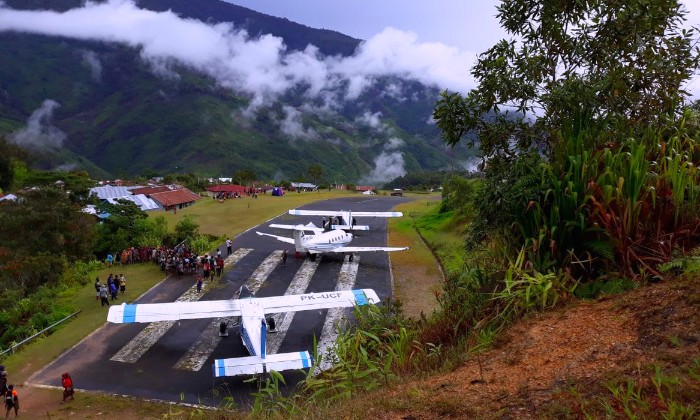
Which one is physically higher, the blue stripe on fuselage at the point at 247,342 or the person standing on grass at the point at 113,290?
the blue stripe on fuselage at the point at 247,342

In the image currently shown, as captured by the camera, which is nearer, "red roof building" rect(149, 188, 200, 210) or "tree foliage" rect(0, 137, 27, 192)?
"red roof building" rect(149, 188, 200, 210)

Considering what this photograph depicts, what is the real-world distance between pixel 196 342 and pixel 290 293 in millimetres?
6587

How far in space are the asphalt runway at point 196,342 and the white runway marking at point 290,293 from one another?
41 mm

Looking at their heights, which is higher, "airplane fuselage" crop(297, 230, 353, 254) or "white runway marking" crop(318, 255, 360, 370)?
"airplane fuselage" crop(297, 230, 353, 254)

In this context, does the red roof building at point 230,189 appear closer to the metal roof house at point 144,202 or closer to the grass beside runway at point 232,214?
the grass beside runway at point 232,214

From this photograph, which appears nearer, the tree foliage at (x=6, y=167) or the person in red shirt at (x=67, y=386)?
the person in red shirt at (x=67, y=386)

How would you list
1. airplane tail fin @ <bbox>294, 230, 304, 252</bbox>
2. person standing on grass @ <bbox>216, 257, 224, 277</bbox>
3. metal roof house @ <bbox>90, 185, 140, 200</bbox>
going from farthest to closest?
metal roof house @ <bbox>90, 185, 140, 200</bbox>
airplane tail fin @ <bbox>294, 230, 304, 252</bbox>
person standing on grass @ <bbox>216, 257, 224, 277</bbox>

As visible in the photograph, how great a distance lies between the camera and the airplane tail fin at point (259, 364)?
14.0 metres

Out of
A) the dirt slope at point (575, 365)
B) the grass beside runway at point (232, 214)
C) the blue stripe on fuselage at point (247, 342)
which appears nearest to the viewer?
the dirt slope at point (575, 365)

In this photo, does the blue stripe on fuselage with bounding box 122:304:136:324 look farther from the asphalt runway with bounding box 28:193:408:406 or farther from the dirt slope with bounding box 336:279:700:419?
the dirt slope with bounding box 336:279:700:419

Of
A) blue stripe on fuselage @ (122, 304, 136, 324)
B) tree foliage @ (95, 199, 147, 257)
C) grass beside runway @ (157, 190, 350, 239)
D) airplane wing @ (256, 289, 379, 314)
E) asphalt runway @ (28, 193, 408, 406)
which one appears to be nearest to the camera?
asphalt runway @ (28, 193, 408, 406)

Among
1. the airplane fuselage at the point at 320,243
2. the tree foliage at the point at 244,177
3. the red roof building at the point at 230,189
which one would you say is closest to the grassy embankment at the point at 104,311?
the airplane fuselage at the point at 320,243

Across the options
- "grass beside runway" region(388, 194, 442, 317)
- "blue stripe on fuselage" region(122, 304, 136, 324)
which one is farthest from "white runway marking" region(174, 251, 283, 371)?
"grass beside runway" region(388, 194, 442, 317)

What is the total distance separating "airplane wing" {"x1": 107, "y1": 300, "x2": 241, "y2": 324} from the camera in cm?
1705
